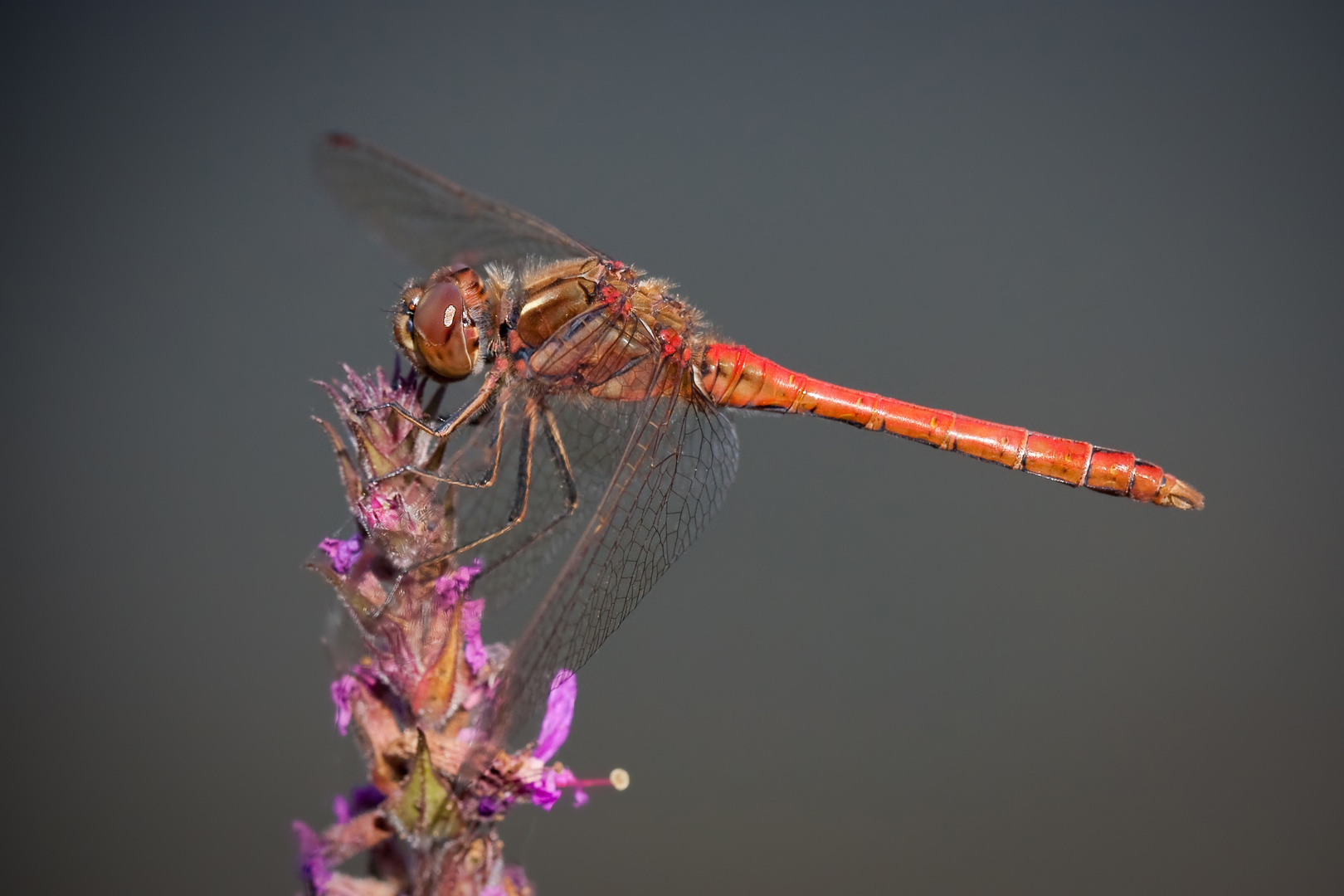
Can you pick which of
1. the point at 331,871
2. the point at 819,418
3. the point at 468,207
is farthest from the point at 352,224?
the point at 331,871

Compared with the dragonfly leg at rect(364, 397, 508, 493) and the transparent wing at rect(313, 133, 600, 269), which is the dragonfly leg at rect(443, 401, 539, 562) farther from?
the transparent wing at rect(313, 133, 600, 269)

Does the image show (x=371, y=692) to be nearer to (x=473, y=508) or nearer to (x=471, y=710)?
(x=471, y=710)

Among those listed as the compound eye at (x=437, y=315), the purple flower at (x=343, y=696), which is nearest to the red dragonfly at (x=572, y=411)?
the compound eye at (x=437, y=315)

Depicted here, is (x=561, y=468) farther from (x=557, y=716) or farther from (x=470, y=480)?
(x=557, y=716)

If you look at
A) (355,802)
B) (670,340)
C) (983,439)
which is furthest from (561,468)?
(983,439)

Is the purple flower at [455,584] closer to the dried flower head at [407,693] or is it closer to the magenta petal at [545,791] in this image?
the dried flower head at [407,693]

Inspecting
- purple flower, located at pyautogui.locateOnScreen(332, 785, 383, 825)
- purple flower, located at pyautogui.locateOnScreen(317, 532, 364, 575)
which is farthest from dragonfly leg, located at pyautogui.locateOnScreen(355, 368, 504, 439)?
purple flower, located at pyautogui.locateOnScreen(332, 785, 383, 825)
